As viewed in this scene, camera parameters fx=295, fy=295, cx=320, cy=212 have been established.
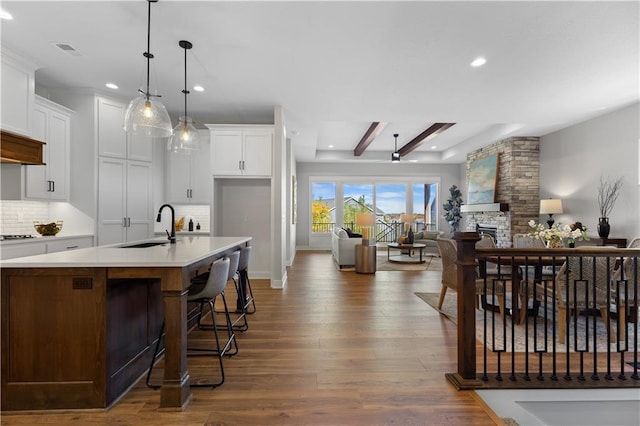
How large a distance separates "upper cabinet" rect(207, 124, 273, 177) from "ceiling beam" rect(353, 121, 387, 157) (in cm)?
243

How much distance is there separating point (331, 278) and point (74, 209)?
162 inches

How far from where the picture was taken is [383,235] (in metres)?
10.5

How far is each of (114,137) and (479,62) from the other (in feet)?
16.5

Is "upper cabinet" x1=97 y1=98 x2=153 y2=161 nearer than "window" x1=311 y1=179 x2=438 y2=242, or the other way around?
"upper cabinet" x1=97 y1=98 x2=153 y2=161

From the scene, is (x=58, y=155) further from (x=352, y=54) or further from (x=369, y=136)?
(x=369, y=136)

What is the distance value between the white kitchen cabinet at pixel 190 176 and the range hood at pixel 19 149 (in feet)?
6.04

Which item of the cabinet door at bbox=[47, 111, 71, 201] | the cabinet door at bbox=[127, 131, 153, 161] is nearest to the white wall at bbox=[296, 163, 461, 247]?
the cabinet door at bbox=[127, 131, 153, 161]

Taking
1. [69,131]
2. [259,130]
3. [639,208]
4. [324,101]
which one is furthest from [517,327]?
[69,131]

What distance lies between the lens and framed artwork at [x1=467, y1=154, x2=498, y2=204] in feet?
24.3

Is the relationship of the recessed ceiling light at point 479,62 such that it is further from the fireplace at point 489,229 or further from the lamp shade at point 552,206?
the fireplace at point 489,229

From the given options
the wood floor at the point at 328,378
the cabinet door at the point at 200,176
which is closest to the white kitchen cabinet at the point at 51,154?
the cabinet door at the point at 200,176

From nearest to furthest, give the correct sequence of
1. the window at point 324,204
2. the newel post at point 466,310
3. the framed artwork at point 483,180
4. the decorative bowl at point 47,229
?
the newel post at point 466,310
the decorative bowl at point 47,229
the framed artwork at point 483,180
the window at point 324,204

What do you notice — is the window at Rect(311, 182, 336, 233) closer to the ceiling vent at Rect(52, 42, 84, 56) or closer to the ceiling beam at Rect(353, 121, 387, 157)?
Answer: the ceiling beam at Rect(353, 121, 387, 157)

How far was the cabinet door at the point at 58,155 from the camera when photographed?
387 centimetres
